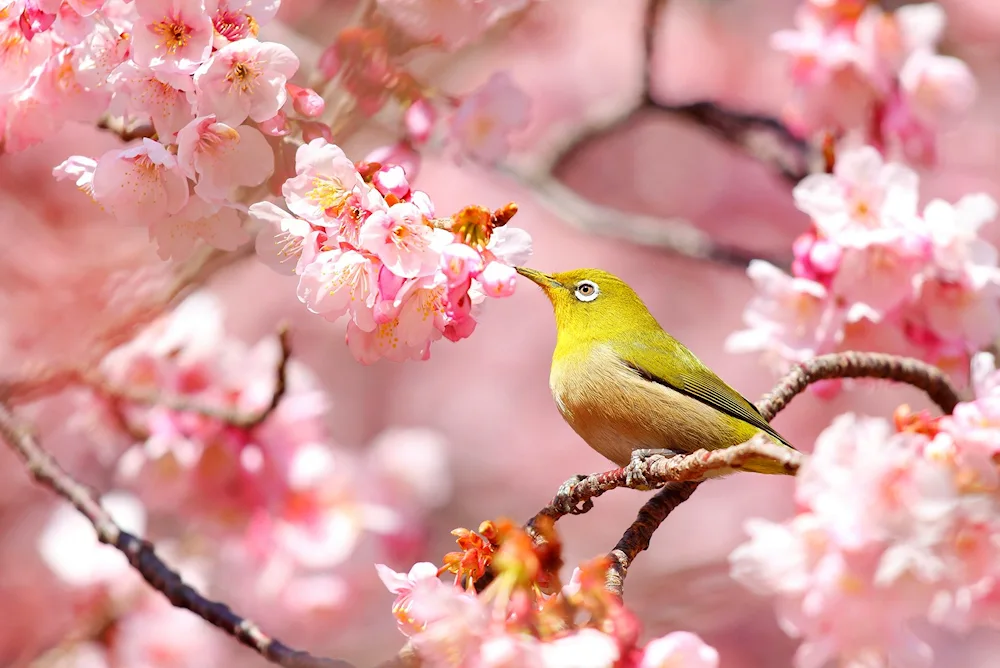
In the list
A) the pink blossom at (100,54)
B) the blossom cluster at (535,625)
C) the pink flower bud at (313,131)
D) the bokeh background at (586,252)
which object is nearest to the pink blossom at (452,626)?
the blossom cluster at (535,625)

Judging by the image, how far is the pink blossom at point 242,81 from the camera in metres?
1.45

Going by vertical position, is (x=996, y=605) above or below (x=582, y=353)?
above

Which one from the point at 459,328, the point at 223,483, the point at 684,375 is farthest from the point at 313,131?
the point at 223,483

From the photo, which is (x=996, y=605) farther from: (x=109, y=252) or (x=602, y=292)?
(x=109, y=252)

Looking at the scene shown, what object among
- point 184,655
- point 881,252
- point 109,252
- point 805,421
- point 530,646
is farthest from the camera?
point 805,421

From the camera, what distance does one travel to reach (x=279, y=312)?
18.2 feet

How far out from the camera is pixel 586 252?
5.93m

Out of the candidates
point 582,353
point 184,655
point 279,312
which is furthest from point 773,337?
point 279,312

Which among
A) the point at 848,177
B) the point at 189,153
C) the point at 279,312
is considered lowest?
the point at 279,312

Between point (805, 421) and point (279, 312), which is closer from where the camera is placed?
point (805, 421)

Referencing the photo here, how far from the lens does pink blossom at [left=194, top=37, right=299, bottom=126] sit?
4.75ft

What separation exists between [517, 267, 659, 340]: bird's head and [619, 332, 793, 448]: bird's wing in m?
0.07

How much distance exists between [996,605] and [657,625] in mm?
1177

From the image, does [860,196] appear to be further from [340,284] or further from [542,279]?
[340,284]
